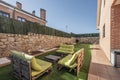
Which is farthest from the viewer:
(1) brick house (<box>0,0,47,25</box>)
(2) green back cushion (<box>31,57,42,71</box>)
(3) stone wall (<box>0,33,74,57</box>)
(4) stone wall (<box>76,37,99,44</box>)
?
(4) stone wall (<box>76,37,99,44</box>)

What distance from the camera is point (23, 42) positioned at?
8258mm

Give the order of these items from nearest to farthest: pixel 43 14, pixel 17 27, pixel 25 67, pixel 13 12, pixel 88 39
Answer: pixel 25 67 < pixel 17 27 < pixel 13 12 < pixel 43 14 < pixel 88 39

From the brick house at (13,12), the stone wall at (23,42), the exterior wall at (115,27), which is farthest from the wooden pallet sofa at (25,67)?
the brick house at (13,12)

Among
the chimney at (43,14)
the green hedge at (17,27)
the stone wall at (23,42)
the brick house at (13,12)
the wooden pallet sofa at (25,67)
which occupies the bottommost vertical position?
the wooden pallet sofa at (25,67)

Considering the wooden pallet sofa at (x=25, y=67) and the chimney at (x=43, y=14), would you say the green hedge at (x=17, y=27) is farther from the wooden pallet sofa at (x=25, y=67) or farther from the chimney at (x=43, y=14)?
the chimney at (x=43, y=14)

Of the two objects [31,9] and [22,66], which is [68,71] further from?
[31,9]

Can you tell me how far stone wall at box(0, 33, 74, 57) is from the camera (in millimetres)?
6609

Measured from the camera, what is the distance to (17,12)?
15.1 metres

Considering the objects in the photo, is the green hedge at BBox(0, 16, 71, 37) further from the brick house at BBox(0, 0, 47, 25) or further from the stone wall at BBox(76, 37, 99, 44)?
the stone wall at BBox(76, 37, 99, 44)

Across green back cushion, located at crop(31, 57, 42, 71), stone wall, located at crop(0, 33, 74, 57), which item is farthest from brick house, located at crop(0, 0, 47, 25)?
green back cushion, located at crop(31, 57, 42, 71)

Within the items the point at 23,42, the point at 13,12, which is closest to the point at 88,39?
the point at 13,12

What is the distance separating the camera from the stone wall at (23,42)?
6.61 meters

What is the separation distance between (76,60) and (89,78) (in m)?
0.95

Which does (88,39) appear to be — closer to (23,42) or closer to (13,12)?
(13,12)
